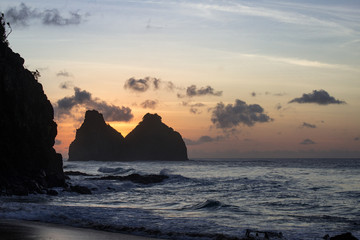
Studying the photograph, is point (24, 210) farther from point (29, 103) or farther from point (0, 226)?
point (29, 103)

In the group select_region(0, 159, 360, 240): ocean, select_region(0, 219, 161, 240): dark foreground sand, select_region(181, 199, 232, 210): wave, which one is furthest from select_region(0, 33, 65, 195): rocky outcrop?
select_region(0, 219, 161, 240): dark foreground sand

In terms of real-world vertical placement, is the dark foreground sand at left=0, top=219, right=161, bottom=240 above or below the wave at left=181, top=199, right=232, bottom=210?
above

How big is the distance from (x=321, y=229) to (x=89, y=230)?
12640 mm

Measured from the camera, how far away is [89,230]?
66.6ft

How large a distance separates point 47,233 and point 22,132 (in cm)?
2718

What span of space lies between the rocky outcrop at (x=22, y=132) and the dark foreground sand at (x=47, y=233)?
16.6m

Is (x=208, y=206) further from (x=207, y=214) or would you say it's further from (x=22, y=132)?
(x=22, y=132)

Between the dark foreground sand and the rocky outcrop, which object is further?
the rocky outcrop

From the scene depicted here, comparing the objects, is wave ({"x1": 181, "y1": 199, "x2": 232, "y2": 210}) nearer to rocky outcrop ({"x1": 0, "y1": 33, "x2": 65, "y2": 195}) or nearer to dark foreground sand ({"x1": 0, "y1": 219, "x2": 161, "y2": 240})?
dark foreground sand ({"x1": 0, "y1": 219, "x2": 161, "y2": 240})

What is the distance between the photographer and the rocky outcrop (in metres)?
38.9

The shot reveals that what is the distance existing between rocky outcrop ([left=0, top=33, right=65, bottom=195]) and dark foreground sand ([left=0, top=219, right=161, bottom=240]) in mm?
16592

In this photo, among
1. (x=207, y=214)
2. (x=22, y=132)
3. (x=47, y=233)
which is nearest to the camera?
(x=47, y=233)

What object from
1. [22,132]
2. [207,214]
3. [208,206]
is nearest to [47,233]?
[207,214]

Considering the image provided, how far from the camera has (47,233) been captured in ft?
59.2
